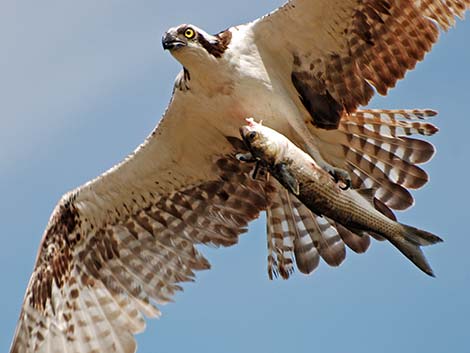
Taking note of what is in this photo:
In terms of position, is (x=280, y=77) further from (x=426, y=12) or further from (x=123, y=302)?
(x=123, y=302)

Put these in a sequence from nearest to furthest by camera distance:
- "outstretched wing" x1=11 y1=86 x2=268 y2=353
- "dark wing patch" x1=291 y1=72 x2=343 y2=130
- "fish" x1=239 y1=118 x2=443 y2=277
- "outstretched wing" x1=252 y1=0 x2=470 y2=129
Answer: "fish" x1=239 y1=118 x2=443 y2=277
"outstretched wing" x1=252 y1=0 x2=470 y2=129
"dark wing patch" x1=291 y1=72 x2=343 y2=130
"outstretched wing" x1=11 y1=86 x2=268 y2=353

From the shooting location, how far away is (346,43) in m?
11.8

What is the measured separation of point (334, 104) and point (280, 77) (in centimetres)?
58

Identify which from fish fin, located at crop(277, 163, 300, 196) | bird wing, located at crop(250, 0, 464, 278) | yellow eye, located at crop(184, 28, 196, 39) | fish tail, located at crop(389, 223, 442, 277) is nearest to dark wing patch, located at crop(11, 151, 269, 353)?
bird wing, located at crop(250, 0, 464, 278)

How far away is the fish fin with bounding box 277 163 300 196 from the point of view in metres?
9.84

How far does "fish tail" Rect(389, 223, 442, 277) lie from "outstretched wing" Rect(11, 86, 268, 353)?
306cm

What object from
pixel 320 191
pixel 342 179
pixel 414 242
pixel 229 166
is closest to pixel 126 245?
pixel 229 166

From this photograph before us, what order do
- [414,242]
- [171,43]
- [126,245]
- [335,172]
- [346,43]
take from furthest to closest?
[126,245] < [346,43] < [171,43] < [335,172] < [414,242]

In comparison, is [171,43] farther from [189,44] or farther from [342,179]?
[342,179]

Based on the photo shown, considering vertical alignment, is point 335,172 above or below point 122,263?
above

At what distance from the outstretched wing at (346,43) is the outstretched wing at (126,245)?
3.69ft

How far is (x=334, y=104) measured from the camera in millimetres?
12031

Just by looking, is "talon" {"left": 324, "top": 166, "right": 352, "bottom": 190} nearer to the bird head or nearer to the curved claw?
the curved claw

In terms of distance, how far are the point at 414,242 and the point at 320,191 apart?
2.90 ft
